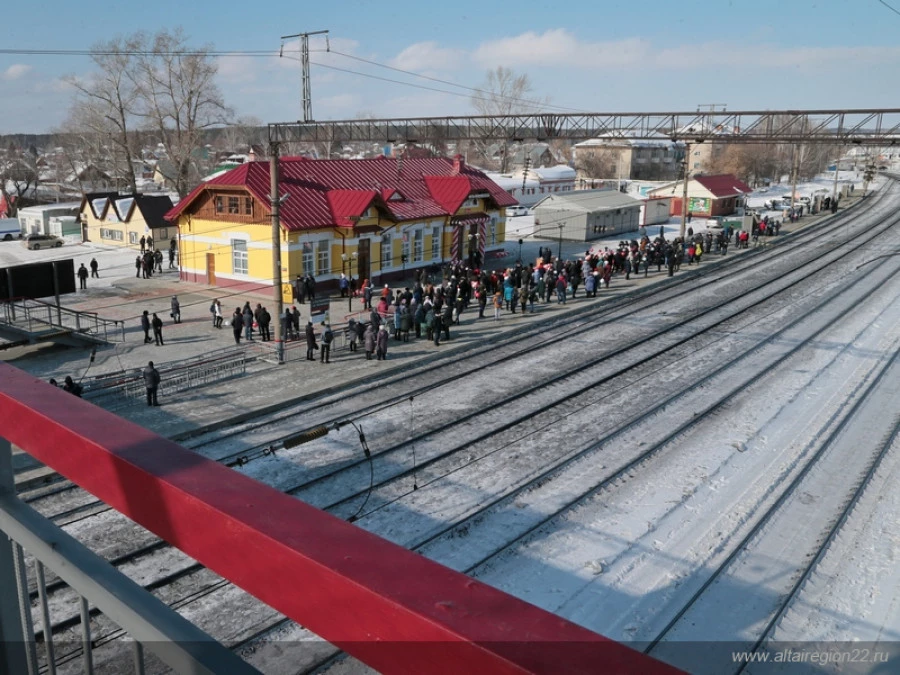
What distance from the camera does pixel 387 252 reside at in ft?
113

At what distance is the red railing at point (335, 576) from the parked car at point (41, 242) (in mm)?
48256

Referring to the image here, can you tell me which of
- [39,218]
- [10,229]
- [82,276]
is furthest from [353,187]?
[10,229]

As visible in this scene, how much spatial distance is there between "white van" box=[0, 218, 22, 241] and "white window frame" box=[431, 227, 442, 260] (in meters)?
30.6

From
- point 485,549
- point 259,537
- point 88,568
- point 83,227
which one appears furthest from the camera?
point 83,227

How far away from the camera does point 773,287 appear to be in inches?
1346

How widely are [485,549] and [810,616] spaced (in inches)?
172

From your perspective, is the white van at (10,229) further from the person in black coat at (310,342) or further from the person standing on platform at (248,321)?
the person in black coat at (310,342)

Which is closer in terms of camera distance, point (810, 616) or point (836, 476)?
point (810, 616)

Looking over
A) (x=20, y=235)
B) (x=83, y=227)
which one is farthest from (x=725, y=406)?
(x=20, y=235)

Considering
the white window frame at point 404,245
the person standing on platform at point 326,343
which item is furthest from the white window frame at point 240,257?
the person standing on platform at point 326,343

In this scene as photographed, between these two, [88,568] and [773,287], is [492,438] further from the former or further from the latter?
[773,287]

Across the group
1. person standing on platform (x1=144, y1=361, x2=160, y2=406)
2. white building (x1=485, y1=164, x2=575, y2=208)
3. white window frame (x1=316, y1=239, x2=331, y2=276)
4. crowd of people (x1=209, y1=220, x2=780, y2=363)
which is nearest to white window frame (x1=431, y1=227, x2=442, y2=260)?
crowd of people (x1=209, y1=220, x2=780, y2=363)

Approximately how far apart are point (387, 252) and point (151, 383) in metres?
18.6

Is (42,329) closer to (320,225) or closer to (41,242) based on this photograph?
(320,225)
